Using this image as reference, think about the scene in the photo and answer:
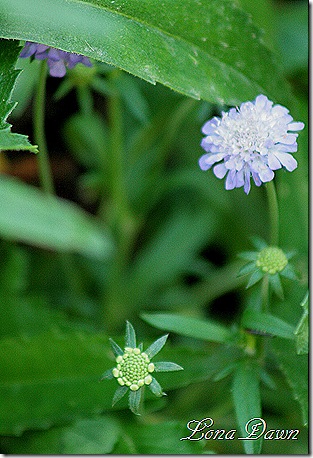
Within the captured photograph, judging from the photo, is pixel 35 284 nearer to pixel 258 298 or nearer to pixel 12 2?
pixel 258 298

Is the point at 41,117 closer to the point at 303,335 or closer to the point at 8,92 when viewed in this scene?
the point at 8,92

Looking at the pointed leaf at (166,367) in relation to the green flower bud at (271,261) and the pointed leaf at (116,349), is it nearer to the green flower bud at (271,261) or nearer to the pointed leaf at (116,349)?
the pointed leaf at (116,349)

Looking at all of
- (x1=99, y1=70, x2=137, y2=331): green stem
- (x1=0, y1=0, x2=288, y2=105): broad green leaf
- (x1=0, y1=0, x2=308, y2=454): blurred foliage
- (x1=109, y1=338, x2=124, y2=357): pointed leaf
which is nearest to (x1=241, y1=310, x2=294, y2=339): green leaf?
(x1=0, y1=0, x2=308, y2=454): blurred foliage

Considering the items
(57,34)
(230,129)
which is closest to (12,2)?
(57,34)

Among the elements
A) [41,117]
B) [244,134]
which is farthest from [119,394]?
[41,117]

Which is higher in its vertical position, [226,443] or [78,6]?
[78,6]

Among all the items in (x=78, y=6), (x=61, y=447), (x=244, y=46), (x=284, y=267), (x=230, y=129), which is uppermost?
(x=244, y=46)
